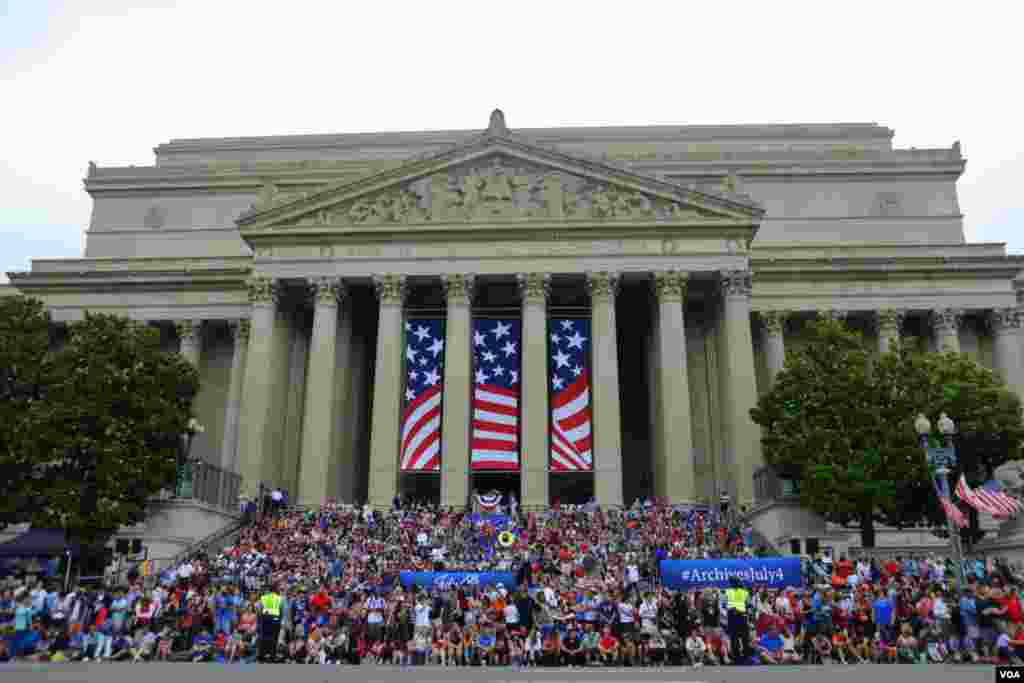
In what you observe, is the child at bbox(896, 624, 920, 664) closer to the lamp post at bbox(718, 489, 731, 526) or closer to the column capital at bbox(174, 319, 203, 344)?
the lamp post at bbox(718, 489, 731, 526)

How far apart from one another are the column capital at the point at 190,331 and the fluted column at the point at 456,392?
15293mm

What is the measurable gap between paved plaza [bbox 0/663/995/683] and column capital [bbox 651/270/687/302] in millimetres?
23879

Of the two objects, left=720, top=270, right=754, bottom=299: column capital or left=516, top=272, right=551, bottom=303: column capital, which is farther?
left=516, top=272, right=551, bottom=303: column capital

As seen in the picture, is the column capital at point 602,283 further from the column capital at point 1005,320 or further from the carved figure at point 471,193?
the column capital at point 1005,320

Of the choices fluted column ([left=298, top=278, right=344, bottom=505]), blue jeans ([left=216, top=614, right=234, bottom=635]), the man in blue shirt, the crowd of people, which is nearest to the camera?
the crowd of people

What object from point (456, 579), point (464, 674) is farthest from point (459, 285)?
point (464, 674)

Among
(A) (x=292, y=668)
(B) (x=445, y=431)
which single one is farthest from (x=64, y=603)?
(B) (x=445, y=431)

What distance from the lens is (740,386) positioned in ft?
125

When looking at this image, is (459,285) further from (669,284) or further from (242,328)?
(242,328)

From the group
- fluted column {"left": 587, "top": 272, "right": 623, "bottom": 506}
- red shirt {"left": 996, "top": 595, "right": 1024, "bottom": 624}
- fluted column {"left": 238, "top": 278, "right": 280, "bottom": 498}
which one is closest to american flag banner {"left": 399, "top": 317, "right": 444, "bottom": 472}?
fluted column {"left": 238, "top": 278, "right": 280, "bottom": 498}

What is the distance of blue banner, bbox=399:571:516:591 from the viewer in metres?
22.7

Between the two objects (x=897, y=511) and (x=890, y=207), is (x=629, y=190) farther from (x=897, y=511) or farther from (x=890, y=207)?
(x=890, y=207)

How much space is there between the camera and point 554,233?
1587 inches

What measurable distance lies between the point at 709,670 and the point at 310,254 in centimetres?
2991
